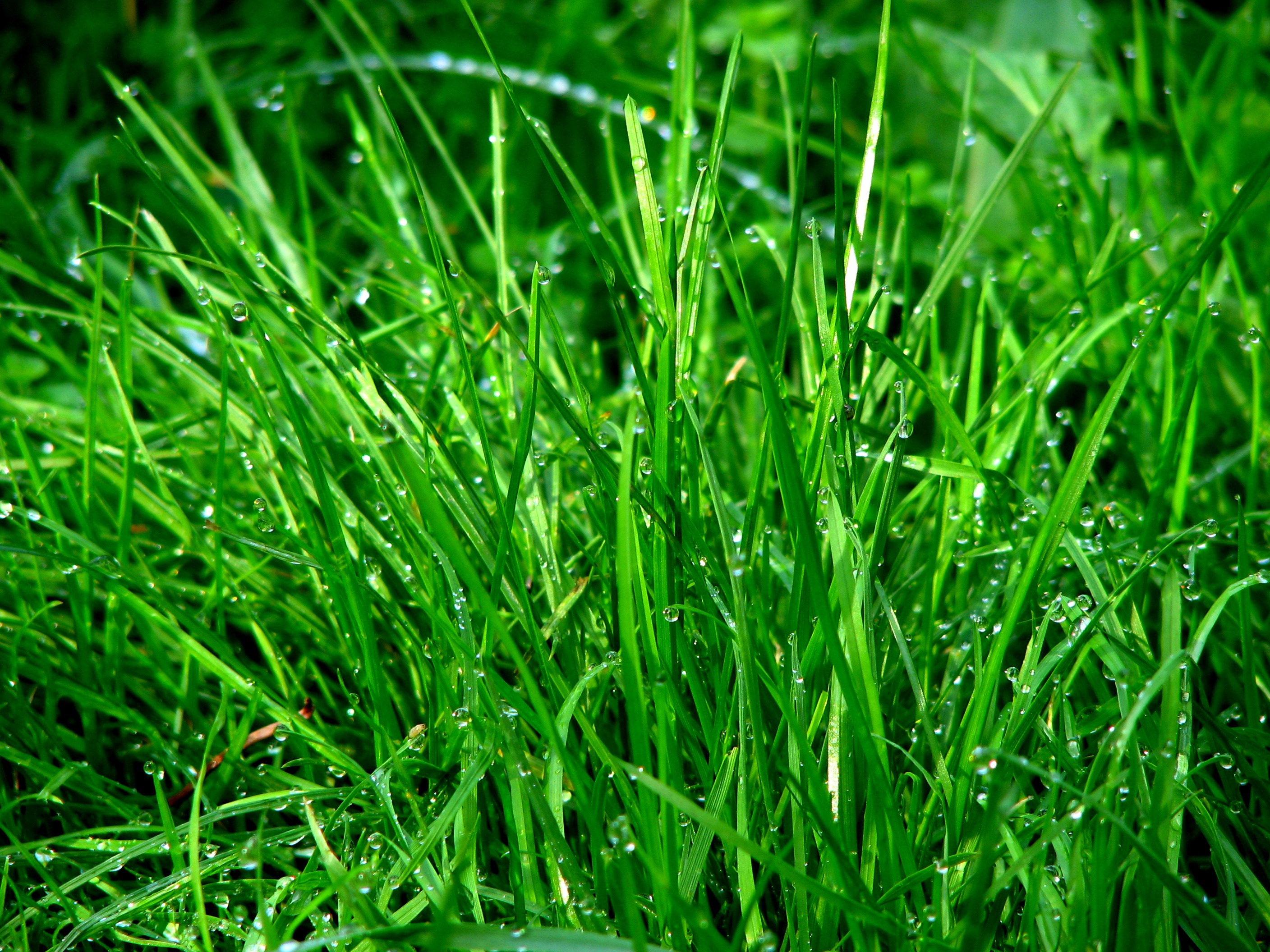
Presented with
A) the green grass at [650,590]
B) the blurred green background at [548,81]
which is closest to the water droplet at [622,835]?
the green grass at [650,590]

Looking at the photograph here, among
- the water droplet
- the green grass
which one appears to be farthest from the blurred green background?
the water droplet

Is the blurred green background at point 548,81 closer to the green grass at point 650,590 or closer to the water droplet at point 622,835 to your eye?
the green grass at point 650,590

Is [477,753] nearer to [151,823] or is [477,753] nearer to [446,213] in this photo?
[151,823]

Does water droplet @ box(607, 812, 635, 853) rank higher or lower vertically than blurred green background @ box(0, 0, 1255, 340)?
lower

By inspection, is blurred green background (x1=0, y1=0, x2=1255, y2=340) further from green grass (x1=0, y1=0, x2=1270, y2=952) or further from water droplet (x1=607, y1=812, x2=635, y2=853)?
water droplet (x1=607, y1=812, x2=635, y2=853)

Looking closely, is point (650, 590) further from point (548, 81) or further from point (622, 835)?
point (548, 81)

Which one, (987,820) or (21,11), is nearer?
(987,820)

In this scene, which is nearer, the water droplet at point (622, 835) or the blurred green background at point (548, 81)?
the water droplet at point (622, 835)

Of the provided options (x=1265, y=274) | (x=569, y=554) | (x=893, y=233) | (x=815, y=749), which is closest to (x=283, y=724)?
(x=569, y=554)
